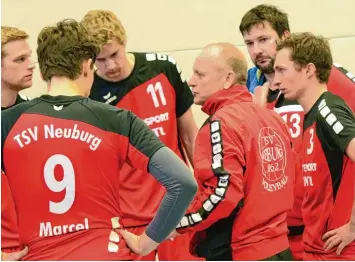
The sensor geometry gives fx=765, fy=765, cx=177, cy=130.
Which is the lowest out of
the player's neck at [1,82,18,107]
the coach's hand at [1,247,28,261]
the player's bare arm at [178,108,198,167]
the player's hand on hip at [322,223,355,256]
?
the player's hand on hip at [322,223,355,256]

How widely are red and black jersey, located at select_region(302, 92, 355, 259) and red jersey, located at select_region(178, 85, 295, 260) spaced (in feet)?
0.60

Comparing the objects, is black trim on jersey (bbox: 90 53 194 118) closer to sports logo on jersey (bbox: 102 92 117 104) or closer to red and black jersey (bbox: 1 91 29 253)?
sports logo on jersey (bbox: 102 92 117 104)

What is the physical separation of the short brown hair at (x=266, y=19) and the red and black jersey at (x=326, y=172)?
100cm

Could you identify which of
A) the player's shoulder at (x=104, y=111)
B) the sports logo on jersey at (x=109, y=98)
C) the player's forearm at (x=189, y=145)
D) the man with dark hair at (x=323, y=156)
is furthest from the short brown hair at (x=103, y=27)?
the player's shoulder at (x=104, y=111)

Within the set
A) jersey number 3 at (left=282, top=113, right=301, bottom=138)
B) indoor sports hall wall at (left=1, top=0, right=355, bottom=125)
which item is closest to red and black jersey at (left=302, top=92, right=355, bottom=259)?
jersey number 3 at (left=282, top=113, right=301, bottom=138)

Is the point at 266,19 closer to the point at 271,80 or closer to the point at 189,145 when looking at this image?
the point at 271,80

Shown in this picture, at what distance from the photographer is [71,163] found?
2.43 meters

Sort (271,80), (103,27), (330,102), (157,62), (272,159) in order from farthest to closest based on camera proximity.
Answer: (271,80) < (157,62) < (103,27) < (330,102) < (272,159)

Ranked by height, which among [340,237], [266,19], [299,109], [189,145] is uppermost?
[266,19]

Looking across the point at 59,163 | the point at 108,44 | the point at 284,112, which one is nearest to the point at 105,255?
the point at 59,163

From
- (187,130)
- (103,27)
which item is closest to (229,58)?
(103,27)

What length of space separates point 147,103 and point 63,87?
136 cm

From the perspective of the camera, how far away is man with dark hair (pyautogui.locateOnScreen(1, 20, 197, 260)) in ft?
7.95

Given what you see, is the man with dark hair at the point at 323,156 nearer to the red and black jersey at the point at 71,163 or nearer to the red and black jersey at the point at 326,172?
the red and black jersey at the point at 326,172
